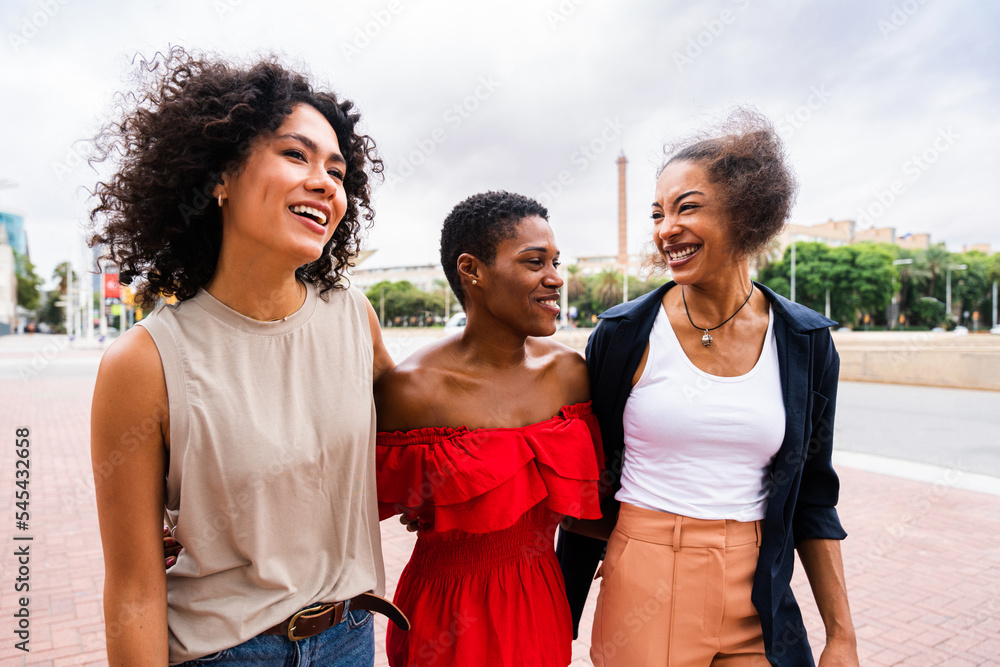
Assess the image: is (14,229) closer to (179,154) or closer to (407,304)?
(407,304)

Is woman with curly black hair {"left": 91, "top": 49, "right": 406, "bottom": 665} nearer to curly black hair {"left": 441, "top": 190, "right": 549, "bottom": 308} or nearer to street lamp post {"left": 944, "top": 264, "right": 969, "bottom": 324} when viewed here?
curly black hair {"left": 441, "top": 190, "right": 549, "bottom": 308}

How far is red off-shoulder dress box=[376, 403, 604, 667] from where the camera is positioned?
1.98 metres

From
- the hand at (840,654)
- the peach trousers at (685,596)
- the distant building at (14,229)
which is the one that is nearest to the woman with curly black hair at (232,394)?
the peach trousers at (685,596)

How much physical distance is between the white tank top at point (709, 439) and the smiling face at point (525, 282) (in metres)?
0.45

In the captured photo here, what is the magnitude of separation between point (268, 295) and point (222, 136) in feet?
1.30

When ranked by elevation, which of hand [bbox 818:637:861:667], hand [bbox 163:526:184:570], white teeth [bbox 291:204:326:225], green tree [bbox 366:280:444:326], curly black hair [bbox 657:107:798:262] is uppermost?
green tree [bbox 366:280:444:326]

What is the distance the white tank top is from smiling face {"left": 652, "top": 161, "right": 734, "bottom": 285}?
302mm

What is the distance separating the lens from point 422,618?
2.00m

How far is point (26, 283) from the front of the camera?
221 ft

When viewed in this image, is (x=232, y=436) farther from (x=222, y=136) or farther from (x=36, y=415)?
(x=36, y=415)

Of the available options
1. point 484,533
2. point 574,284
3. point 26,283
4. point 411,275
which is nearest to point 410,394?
point 484,533

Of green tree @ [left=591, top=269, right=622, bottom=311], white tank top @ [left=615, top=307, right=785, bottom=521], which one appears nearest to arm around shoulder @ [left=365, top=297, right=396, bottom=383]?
white tank top @ [left=615, top=307, right=785, bottom=521]

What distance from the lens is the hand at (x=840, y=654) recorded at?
192 centimetres

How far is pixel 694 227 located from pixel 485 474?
Result: 1.04m
